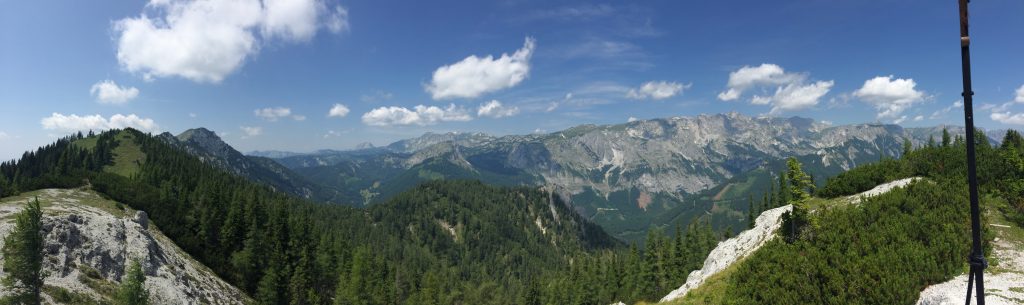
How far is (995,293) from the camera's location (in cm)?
2462

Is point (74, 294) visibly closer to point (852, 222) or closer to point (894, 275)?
point (894, 275)

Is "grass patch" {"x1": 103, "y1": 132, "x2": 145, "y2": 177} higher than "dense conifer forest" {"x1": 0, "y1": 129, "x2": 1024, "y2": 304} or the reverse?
higher

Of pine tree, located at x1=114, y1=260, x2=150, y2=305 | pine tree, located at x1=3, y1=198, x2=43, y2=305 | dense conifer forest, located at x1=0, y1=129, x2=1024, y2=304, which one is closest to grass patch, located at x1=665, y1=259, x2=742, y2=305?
dense conifer forest, located at x1=0, y1=129, x2=1024, y2=304

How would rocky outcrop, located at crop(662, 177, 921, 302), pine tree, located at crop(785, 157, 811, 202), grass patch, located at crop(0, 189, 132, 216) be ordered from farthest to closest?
grass patch, located at crop(0, 189, 132, 216)
rocky outcrop, located at crop(662, 177, 921, 302)
pine tree, located at crop(785, 157, 811, 202)

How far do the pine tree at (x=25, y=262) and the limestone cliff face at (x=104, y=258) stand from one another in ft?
7.42

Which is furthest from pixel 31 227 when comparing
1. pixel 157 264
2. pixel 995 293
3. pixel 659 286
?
pixel 659 286

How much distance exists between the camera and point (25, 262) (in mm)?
45781

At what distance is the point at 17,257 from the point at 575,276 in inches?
4946

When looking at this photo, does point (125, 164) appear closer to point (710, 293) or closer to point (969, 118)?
point (710, 293)

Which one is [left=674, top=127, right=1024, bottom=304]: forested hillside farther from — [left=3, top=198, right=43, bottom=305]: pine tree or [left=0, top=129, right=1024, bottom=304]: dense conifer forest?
[left=3, top=198, right=43, bottom=305]: pine tree

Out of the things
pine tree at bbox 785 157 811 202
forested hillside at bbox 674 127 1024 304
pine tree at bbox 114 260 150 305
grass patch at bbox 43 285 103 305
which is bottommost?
grass patch at bbox 43 285 103 305

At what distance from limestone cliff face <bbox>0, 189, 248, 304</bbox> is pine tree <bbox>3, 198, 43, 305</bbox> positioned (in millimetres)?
2261

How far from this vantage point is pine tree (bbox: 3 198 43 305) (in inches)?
1778

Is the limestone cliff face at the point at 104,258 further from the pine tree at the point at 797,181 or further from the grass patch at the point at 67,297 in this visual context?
the pine tree at the point at 797,181
